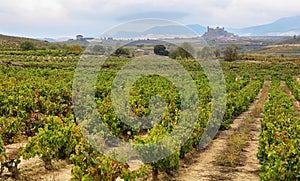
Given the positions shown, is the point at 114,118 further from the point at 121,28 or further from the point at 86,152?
the point at 86,152

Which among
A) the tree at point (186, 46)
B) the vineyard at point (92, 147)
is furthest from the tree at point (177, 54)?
the vineyard at point (92, 147)

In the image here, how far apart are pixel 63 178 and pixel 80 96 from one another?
8.07 metres

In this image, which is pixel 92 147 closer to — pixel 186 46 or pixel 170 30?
pixel 170 30

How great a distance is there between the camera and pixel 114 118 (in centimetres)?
1270

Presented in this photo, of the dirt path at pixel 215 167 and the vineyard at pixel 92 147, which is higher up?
the vineyard at pixel 92 147

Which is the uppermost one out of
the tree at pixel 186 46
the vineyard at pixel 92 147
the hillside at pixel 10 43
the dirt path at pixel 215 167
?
the hillside at pixel 10 43

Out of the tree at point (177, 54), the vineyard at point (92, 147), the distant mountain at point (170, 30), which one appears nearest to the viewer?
the vineyard at point (92, 147)

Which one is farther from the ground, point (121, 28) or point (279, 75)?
point (121, 28)

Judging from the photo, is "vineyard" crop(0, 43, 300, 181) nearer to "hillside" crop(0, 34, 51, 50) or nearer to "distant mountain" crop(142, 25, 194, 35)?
"distant mountain" crop(142, 25, 194, 35)

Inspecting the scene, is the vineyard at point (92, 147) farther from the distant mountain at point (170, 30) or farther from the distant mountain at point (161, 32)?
the distant mountain at point (170, 30)

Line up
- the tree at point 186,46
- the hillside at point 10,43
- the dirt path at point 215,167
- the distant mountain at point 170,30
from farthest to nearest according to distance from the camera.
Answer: the hillside at point 10,43 < the tree at point 186,46 < the distant mountain at point 170,30 < the dirt path at point 215,167

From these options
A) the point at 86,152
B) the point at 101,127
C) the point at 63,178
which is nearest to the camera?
the point at 86,152

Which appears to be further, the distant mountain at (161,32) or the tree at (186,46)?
the tree at (186,46)

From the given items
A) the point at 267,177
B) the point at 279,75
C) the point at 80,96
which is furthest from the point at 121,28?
the point at 279,75
